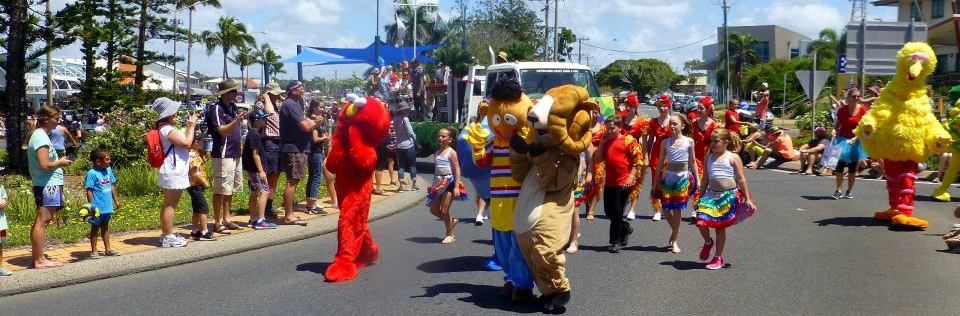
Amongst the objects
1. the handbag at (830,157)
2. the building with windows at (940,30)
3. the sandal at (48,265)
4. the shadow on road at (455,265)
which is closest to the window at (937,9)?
the building with windows at (940,30)

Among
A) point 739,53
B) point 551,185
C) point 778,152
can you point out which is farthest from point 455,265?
point 739,53

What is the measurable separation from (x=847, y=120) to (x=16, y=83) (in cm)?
1468

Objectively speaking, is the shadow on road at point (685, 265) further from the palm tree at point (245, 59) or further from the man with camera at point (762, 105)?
the palm tree at point (245, 59)

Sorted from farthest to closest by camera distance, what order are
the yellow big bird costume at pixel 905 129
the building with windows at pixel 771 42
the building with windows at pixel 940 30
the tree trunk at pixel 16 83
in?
the building with windows at pixel 771 42, the building with windows at pixel 940 30, the tree trunk at pixel 16 83, the yellow big bird costume at pixel 905 129

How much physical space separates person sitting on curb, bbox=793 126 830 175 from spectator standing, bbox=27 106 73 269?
1534 cm

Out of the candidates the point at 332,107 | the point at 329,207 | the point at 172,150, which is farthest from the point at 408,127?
the point at 332,107

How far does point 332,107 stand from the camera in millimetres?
24703

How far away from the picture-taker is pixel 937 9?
176 feet

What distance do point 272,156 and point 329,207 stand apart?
213 cm

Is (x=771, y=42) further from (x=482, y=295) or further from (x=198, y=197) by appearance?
(x=482, y=295)

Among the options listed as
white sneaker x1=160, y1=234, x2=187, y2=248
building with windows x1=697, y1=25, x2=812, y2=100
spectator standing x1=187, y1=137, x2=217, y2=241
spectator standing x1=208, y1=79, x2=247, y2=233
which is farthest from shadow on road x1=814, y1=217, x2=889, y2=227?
building with windows x1=697, y1=25, x2=812, y2=100

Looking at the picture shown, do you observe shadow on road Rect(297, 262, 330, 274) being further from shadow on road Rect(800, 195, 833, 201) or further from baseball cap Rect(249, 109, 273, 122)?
shadow on road Rect(800, 195, 833, 201)

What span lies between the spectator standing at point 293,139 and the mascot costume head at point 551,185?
13.9 ft

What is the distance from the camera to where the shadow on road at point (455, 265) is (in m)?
8.35
